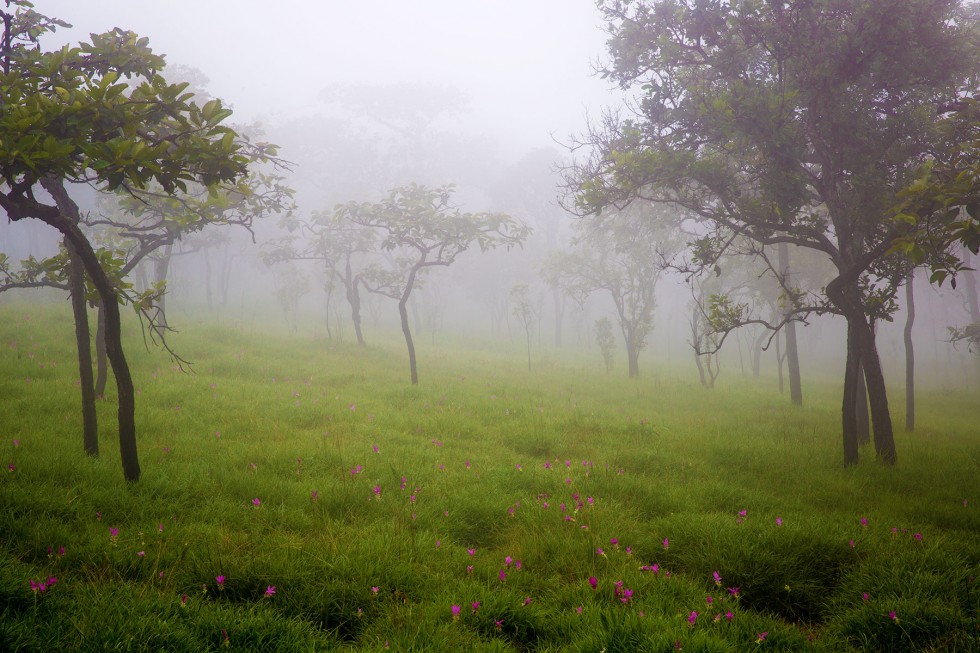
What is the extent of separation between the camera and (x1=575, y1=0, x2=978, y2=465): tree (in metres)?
8.05

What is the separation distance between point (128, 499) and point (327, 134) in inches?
2425

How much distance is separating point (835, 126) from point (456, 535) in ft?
31.1

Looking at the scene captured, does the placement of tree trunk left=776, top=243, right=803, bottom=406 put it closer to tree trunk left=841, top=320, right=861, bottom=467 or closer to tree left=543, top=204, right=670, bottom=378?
tree left=543, top=204, right=670, bottom=378

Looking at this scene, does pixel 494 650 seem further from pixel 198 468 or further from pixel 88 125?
pixel 88 125

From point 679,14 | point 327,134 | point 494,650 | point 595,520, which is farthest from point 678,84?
point 327,134

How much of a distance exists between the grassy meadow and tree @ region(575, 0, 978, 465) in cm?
292

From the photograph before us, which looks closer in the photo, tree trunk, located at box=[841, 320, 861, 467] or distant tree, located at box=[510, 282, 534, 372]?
tree trunk, located at box=[841, 320, 861, 467]

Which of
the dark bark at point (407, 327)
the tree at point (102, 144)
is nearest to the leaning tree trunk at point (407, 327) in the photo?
the dark bark at point (407, 327)

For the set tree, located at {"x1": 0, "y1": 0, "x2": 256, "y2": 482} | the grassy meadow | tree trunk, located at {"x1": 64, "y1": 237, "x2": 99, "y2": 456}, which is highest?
tree, located at {"x1": 0, "y1": 0, "x2": 256, "y2": 482}

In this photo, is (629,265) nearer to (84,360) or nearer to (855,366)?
(855,366)

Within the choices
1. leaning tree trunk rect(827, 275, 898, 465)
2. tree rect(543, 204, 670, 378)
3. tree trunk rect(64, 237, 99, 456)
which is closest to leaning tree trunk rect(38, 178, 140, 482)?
tree trunk rect(64, 237, 99, 456)

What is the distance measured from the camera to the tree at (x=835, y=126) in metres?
8.05

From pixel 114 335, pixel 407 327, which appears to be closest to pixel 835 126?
pixel 114 335

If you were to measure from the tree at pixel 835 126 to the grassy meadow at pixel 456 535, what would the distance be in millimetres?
2919
